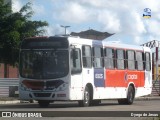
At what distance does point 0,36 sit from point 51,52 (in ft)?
43.1

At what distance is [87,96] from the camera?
25844 millimetres

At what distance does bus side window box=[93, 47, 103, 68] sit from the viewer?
2681 centimetres

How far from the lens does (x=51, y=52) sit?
24.7 m

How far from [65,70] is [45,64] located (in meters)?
0.94

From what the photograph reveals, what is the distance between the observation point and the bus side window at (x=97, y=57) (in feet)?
88.0

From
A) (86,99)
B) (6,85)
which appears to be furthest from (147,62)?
(6,85)

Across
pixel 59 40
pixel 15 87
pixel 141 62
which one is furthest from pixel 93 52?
pixel 15 87

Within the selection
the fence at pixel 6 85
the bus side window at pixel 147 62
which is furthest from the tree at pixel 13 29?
the bus side window at pixel 147 62

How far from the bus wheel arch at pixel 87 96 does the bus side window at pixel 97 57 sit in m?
1.17

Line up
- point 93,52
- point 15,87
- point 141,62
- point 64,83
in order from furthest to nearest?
point 15,87, point 141,62, point 93,52, point 64,83

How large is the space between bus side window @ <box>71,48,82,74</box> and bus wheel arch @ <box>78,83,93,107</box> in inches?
44.4

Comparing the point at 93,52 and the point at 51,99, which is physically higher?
the point at 93,52

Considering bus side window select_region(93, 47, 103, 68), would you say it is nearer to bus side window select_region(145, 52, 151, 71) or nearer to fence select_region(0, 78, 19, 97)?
bus side window select_region(145, 52, 151, 71)

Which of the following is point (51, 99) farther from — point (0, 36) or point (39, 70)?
point (0, 36)
